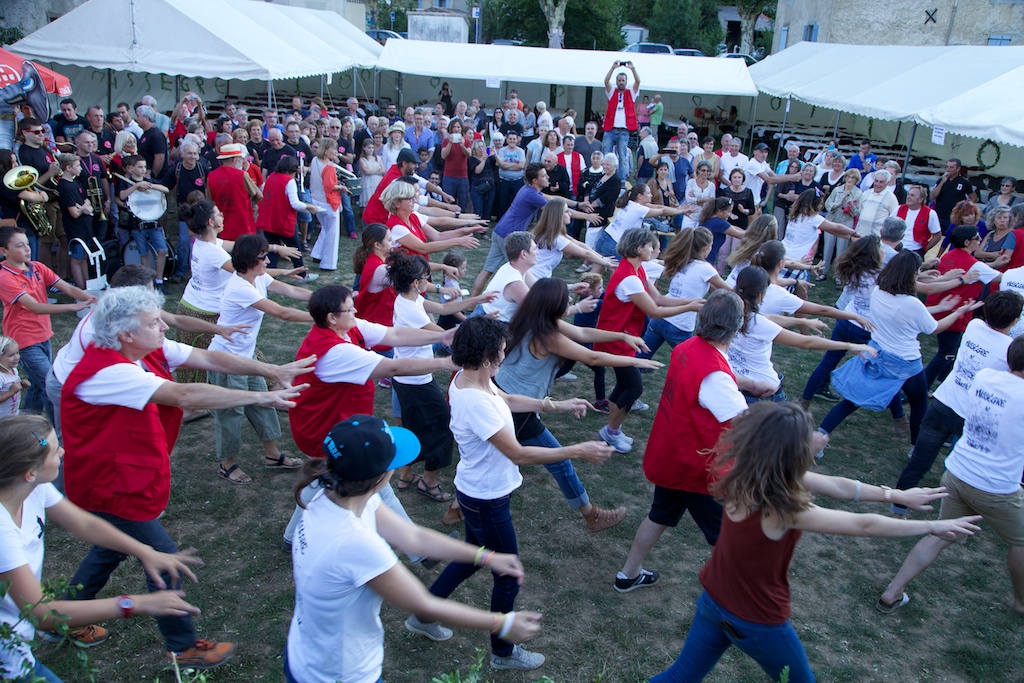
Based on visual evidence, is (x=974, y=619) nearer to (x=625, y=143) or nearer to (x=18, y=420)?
(x=18, y=420)

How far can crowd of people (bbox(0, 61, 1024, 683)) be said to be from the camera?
2.54 meters

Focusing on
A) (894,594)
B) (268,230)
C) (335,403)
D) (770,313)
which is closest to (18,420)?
(335,403)

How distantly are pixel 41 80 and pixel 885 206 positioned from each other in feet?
38.1

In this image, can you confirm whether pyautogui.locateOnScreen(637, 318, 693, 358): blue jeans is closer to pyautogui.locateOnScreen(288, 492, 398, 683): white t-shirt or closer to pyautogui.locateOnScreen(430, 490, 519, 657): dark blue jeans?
pyautogui.locateOnScreen(430, 490, 519, 657): dark blue jeans

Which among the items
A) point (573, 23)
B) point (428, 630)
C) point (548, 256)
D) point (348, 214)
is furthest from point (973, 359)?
point (573, 23)

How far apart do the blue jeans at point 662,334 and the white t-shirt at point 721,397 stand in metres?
2.51

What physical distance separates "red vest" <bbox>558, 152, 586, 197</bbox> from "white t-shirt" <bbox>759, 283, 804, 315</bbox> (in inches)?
270

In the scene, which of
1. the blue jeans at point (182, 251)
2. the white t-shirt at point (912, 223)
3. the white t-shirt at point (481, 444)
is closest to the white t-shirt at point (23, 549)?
the white t-shirt at point (481, 444)

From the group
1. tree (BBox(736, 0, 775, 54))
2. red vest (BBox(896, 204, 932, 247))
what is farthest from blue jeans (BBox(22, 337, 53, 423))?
tree (BBox(736, 0, 775, 54))

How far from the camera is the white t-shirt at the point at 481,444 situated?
3.41 metres

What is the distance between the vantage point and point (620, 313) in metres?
5.71

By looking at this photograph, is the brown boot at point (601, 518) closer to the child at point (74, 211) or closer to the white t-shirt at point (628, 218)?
the white t-shirt at point (628, 218)

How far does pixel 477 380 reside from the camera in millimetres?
3520

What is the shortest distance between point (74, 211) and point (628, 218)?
610cm
